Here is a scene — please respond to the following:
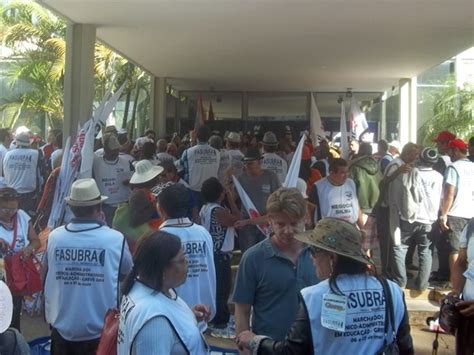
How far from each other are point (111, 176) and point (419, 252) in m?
3.90

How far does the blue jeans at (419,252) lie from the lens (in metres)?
7.91

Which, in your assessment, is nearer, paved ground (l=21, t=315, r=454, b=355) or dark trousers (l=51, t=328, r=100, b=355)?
dark trousers (l=51, t=328, r=100, b=355)

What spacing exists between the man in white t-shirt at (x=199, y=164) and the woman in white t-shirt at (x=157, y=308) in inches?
248

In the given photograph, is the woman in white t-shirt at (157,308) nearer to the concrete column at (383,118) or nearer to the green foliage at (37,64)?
the green foliage at (37,64)

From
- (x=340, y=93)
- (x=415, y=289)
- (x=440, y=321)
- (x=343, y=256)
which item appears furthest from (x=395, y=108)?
(x=343, y=256)

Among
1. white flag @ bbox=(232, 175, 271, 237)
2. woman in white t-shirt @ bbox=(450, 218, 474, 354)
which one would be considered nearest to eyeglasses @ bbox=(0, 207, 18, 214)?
white flag @ bbox=(232, 175, 271, 237)

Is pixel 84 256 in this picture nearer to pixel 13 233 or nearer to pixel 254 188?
pixel 13 233

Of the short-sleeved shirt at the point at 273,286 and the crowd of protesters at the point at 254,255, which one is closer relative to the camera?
the crowd of protesters at the point at 254,255

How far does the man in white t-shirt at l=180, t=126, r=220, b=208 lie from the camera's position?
9323mm

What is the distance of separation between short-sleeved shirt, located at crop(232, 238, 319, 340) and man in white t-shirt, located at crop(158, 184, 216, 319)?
89 cm

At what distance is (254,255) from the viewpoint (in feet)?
11.8

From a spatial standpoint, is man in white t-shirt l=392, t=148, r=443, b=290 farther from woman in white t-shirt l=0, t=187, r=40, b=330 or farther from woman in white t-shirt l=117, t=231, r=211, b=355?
woman in white t-shirt l=117, t=231, r=211, b=355

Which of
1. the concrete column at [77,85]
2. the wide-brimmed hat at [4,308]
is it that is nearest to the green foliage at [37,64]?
the concrete column at [77,85]

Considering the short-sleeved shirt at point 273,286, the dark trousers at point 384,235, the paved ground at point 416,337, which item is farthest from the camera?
the dark trousers at point 384,235
